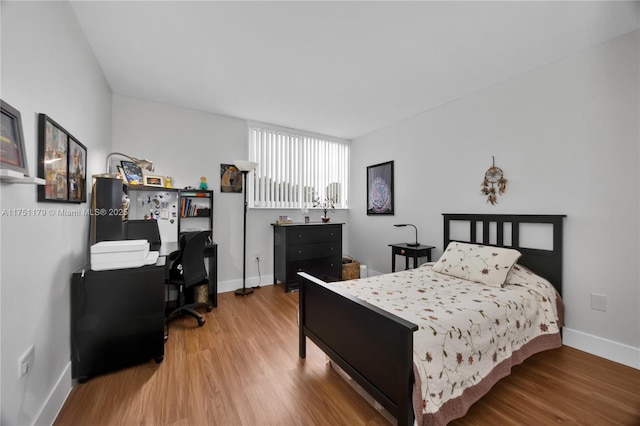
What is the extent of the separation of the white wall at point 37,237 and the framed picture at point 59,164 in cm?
5

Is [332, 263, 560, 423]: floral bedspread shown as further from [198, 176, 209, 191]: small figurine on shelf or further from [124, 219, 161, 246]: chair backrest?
[198, 176, 209, 191]: small figurine on shelf

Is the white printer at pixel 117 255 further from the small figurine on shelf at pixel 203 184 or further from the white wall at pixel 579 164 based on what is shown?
the white wall at pixel 579 164

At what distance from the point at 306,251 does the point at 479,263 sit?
234cm

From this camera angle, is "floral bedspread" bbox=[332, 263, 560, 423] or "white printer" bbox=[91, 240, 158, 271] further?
"white printer" bbox=[91, 240, 158, 271]

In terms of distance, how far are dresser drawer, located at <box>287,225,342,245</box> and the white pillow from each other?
5.84 feet

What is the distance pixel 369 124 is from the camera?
4230 millimetres

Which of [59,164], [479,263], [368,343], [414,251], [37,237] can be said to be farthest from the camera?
[414,251]

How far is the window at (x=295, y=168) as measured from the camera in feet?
13.6

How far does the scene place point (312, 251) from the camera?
4113mm

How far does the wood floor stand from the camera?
1525 mm

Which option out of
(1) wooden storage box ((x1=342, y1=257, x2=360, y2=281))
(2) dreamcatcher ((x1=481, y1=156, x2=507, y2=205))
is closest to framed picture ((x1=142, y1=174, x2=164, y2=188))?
(1) wooden storage box ((x1=342, y1=257, x2=360, y2=281))

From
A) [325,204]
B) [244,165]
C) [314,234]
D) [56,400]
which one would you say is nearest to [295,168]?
[325,204]

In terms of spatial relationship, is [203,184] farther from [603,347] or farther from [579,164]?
[603,347]


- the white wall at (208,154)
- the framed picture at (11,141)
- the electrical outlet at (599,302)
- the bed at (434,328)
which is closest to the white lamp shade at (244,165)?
the white wall at (208,154)
